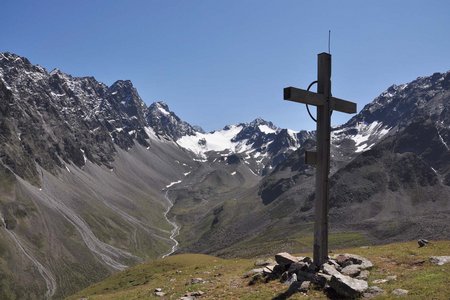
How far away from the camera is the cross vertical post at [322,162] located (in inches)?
1065

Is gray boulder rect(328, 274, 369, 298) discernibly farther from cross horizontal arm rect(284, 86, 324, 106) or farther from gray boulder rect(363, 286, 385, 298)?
cross horizontal arm rect(284, 86, 324, 106)

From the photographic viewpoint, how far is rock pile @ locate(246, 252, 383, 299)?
73.9 ft

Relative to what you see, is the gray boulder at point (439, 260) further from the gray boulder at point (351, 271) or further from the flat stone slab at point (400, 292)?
the flat stone slab at point (400, 292)

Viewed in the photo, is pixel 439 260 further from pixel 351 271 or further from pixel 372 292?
pixel 372 292

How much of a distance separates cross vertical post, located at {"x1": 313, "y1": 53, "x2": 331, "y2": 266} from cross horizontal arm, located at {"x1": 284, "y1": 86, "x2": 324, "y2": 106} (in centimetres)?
64

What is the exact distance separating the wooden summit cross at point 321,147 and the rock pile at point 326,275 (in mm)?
1147

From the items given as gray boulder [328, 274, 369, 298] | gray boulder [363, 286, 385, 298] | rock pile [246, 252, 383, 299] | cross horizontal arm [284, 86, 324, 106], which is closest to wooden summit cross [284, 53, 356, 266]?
cross horizontal arm [284, 86, 324, 106]

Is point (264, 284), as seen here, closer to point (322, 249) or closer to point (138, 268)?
point (322, 249)

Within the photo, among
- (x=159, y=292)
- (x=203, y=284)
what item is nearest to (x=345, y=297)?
(x=203, y=284)

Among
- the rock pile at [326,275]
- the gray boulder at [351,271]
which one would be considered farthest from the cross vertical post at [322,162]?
the gray boulder at [351,271]

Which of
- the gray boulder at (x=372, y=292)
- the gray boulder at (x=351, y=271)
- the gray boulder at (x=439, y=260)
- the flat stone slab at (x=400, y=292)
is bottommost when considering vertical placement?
the gray boulder at (x=372, y=292)

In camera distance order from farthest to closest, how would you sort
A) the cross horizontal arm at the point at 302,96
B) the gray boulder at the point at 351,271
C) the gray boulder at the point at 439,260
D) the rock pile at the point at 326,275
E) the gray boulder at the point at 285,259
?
1. the gray boulder at the point at 285,259
2. the gray boulder at the point at 439,260
3. the gray boulder at the point at 351,271
4. the cross horizontal arm at the point at 302,96
5. the rock pile at the point at 326,275

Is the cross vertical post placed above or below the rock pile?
above

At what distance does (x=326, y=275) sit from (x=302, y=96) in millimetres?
9839
